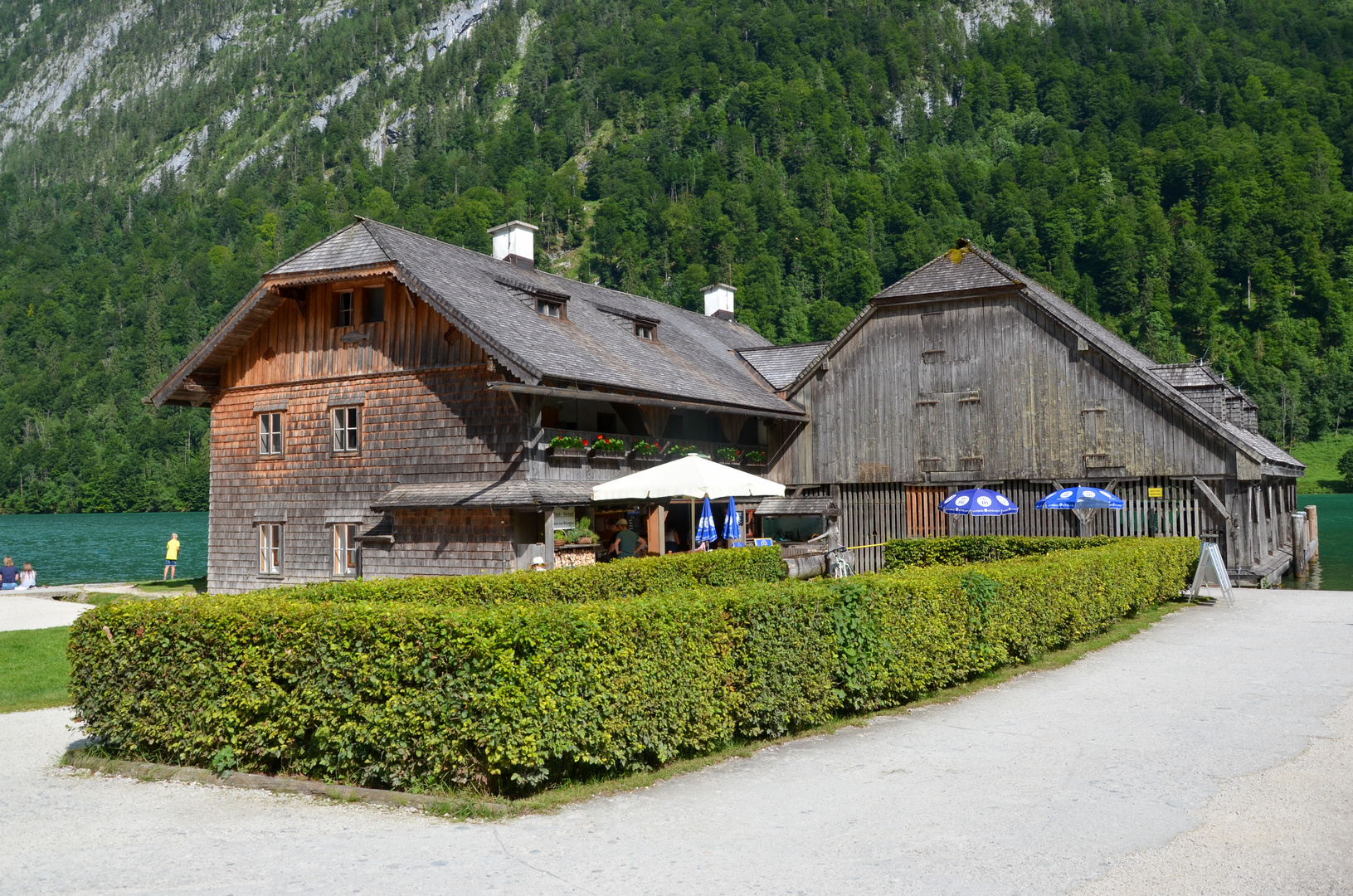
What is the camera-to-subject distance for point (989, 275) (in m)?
29.5

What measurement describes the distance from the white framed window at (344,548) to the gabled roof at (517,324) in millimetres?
5858

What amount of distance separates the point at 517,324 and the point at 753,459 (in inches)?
363

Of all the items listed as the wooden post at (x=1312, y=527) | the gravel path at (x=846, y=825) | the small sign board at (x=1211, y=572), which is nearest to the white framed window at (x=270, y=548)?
the gravel path at (x=846, y=825)

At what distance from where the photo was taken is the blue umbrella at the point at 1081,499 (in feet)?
82.5

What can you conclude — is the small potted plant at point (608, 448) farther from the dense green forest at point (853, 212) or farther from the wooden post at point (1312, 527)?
the dense green forest at point (853, 212)

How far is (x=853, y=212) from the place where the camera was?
158875 mm

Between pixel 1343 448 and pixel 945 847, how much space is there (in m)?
135

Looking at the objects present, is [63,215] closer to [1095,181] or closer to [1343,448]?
[1095,181]

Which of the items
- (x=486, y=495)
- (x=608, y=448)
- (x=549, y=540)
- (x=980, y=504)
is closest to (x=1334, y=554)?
(x=980, y=504)

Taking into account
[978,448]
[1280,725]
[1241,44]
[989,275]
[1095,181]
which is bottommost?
[1280,725]

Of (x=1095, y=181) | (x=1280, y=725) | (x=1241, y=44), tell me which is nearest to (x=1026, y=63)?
(x=1241, y=44)

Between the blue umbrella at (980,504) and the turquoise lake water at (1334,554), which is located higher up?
the blue umbrella at (980,504)

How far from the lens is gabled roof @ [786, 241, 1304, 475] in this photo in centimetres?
2684

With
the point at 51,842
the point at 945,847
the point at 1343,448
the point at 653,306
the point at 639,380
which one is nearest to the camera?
the point at 945,847
